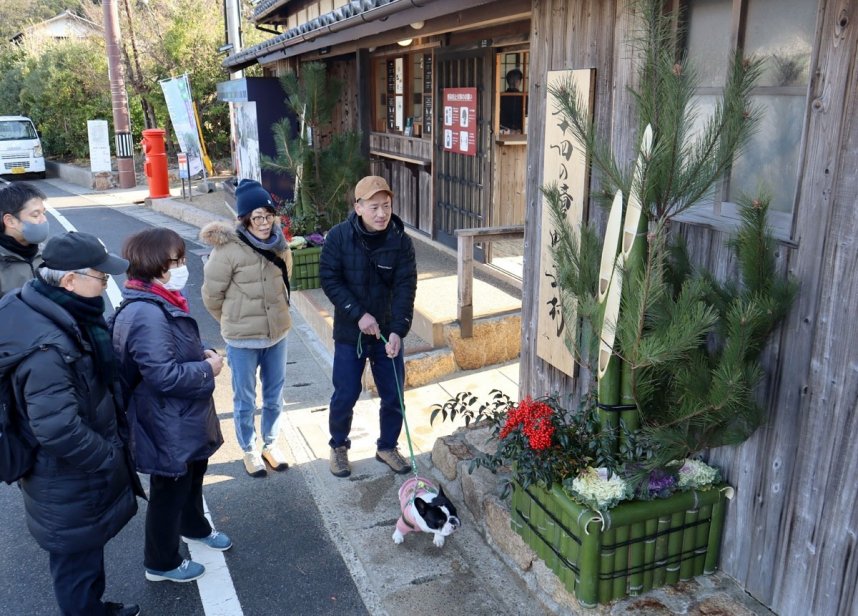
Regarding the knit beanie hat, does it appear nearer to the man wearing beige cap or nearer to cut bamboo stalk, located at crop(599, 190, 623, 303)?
the man wearing beige cap

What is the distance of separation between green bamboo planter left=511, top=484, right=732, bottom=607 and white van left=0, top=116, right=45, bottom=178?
80.8 feet

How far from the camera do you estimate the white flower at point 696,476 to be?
3.18 m

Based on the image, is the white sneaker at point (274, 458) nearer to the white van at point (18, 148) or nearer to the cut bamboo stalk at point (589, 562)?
the cut bamboo stalk at point (589, 562)

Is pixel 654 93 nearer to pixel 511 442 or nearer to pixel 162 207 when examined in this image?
pixel 511 442

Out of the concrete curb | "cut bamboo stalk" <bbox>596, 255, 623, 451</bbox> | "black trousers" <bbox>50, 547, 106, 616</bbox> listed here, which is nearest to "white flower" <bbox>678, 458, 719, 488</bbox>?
"cut bamboo stalk" <bbox>596, 255, 623, 451</bbox>

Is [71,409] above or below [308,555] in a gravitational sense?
above

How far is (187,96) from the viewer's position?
18297 millimetres

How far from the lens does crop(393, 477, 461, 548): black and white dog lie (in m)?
3.70

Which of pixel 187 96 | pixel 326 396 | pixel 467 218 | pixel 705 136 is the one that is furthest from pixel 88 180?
pixel 705 136

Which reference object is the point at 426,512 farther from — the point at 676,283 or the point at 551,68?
the point at 551,68

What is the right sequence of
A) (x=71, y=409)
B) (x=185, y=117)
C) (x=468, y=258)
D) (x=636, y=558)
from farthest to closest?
1. (x=185, y=117)
2. (x=468, y=258)
3. (x=636, y=558)
4. (x=71, y=409)

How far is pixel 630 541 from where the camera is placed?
3.09 meters

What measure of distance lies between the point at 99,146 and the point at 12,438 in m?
20.6

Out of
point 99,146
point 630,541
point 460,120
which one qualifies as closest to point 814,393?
point 630,541
